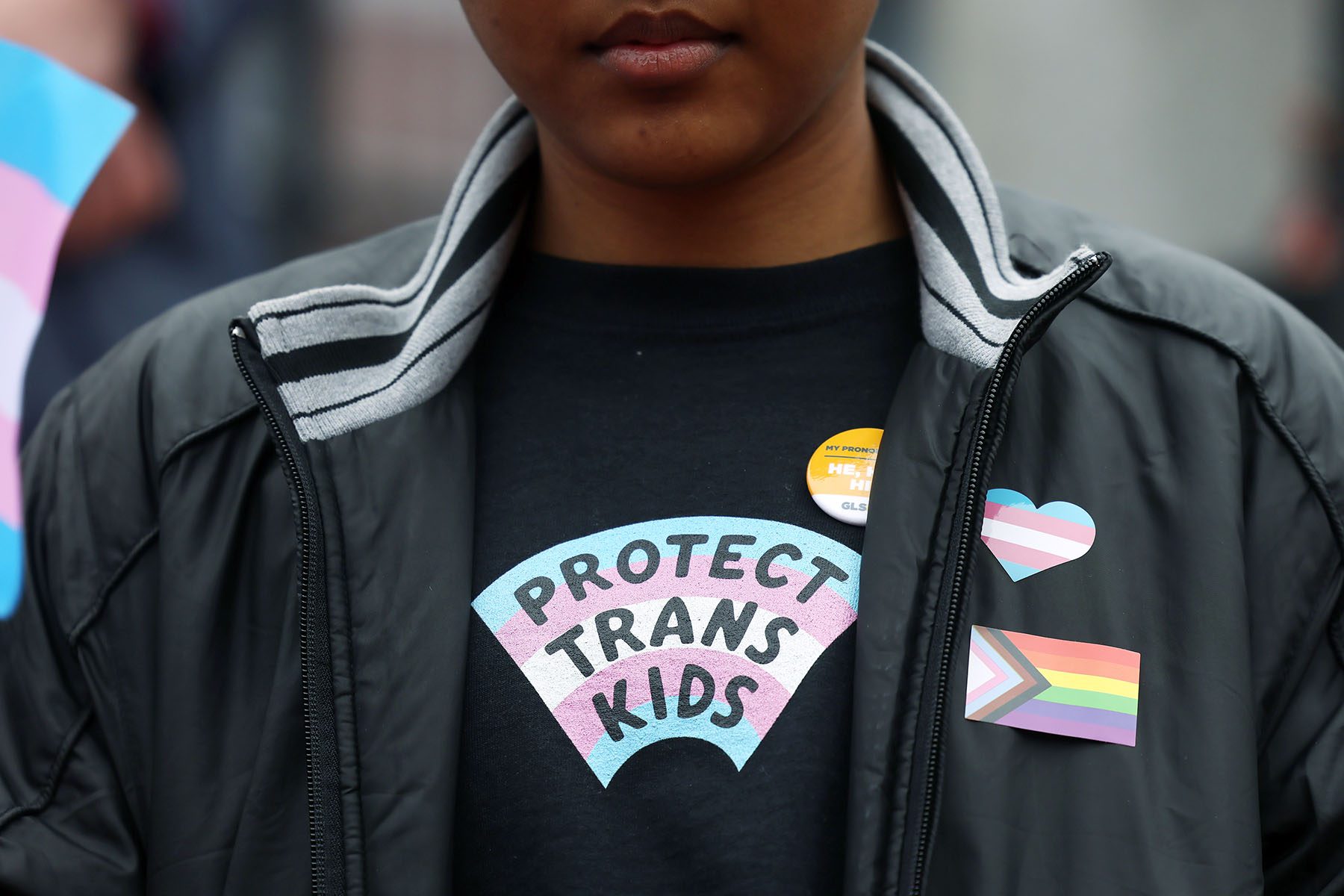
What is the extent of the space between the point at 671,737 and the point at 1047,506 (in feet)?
1.42

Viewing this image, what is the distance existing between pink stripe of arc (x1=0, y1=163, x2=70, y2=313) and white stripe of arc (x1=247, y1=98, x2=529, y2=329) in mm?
217

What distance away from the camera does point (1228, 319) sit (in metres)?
1.69

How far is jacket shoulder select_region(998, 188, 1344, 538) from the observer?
1606 mm

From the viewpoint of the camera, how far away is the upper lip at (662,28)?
1.54 meters

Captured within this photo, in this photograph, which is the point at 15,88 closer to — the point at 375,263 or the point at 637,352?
the point at 375,263

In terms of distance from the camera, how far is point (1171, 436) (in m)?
1.61

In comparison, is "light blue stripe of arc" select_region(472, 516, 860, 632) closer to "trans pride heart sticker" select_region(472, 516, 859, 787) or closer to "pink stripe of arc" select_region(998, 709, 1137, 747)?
"trans pride heart sticker" select_region(472, 516, 859, 787)

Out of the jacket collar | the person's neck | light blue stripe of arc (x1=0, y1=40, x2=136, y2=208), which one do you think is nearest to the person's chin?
the person's neck

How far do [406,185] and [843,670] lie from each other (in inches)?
187

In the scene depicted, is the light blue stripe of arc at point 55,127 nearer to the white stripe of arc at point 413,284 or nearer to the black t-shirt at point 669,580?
the white stripe of arc at point 413,284

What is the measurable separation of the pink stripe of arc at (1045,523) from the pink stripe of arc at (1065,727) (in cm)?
18

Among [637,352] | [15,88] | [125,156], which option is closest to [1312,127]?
[125,156]

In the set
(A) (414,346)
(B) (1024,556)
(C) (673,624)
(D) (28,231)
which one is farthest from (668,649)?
(D) (28,231)

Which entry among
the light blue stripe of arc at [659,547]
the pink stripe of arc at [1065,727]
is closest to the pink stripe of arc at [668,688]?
the light blue stripe of arc at [659,547]
